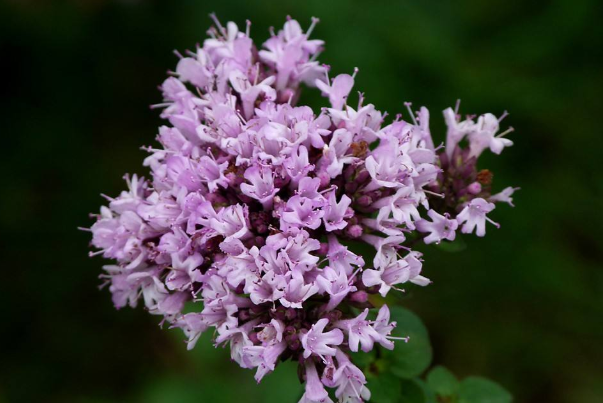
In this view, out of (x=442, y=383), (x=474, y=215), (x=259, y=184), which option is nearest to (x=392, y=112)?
(x=474, y=215)

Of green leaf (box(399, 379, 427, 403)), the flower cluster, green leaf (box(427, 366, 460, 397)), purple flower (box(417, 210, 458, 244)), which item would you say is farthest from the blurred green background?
purple flower (box(417, 210, 458, 244))

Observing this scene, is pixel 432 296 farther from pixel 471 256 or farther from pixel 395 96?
pixel 395 96

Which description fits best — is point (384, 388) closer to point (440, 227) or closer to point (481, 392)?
point (481, 392)

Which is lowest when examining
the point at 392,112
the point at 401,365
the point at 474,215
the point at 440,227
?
the point at 401,365

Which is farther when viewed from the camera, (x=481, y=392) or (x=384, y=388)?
(x=481, y=392)

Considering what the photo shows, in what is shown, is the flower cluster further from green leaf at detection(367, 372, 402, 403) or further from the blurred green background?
the blurred green background

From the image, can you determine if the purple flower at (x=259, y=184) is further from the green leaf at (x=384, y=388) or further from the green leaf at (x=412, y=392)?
the green leaf at (x=412, y=392)

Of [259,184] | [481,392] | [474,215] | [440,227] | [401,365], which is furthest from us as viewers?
[481,392]

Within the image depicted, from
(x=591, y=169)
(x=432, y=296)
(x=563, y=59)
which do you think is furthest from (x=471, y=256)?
(x=563, y=59)
